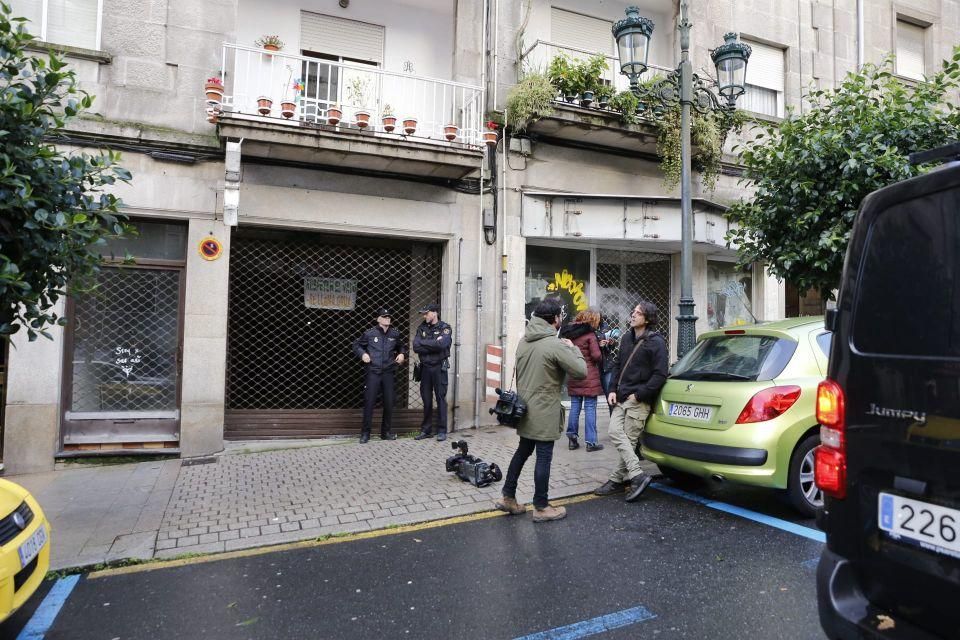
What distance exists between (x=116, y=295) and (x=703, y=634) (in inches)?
304

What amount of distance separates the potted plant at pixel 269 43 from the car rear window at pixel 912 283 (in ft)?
27.5

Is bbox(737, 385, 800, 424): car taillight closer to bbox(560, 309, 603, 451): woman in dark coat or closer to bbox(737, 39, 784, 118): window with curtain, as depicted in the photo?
bbox(560, 309, 603, 451): woman in dark coat

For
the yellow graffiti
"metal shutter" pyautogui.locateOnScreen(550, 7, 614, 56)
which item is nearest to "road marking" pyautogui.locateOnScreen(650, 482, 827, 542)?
the yellow graffiti

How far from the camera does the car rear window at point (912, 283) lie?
6.59 feet

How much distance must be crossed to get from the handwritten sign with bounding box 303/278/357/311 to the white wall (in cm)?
346

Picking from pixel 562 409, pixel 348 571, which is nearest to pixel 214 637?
pixel 348 571

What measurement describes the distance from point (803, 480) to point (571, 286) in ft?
19.3

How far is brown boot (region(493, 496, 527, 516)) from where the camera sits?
16.6ft

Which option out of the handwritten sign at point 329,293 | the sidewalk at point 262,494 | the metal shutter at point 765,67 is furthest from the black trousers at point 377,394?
the metal shutter at point 765,67

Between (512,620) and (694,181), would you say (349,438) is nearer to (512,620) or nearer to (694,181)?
(512,620)

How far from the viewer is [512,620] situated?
3.25m

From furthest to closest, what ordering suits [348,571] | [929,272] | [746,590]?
[348,571], [746,590], [929,272]

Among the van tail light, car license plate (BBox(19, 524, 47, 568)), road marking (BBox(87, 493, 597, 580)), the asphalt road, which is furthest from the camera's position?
road marking (BBox(87, 493, 597, 580))

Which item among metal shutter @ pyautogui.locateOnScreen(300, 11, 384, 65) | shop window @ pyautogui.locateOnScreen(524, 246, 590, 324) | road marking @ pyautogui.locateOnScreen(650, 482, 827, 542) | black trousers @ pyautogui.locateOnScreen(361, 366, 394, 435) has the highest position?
metal shutter @ pyautogui.locateOnScreen(300, 11, 384, 65)
